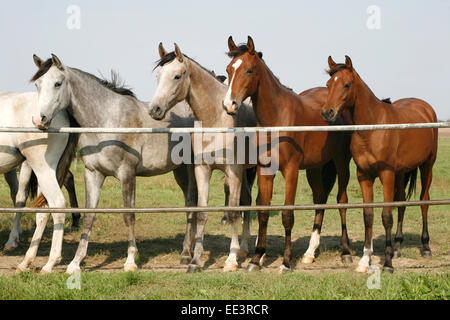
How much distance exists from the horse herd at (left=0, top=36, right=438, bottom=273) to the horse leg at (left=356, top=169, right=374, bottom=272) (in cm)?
1

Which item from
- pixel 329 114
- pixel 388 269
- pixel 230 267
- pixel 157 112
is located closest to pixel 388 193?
pixel 388 269

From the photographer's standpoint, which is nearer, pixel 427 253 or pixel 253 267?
pixel 253 267

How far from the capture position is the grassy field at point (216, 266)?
14.5 ft

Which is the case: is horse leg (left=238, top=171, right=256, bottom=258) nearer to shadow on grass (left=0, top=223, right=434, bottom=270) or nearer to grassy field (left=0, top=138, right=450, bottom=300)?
shadow on grass (left=0, top=223, right=434, bottom=270)

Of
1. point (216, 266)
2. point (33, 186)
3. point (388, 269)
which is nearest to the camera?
point (388, 269)

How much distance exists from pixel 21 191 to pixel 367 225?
422 centimetres

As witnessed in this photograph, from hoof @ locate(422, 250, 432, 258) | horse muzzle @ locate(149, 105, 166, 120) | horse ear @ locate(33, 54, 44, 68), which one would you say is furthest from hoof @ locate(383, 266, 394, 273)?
horse ear @ locate(33, 54, 44, 68)

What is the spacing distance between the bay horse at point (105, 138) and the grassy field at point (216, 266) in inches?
24.2

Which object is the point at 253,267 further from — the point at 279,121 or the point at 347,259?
the point at 279,121

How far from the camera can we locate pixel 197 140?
20.0 ft

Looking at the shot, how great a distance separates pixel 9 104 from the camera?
608cm

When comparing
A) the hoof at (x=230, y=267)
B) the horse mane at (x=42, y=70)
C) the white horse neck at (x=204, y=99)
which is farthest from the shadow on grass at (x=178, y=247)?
the horse mane at (x=42, y=70)

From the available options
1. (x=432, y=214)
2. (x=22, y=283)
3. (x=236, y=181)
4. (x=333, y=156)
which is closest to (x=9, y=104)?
(x=22, y=283)
